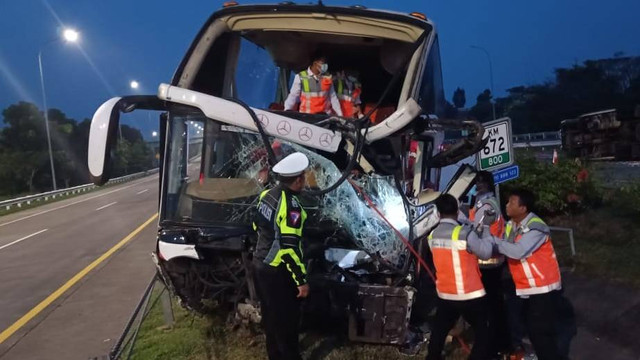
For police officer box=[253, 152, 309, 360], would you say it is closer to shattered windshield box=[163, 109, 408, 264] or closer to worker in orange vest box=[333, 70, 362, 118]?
shattered windshield box=[163, 109, 408, 264]

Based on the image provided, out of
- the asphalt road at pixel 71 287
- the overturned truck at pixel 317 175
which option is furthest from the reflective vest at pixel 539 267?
the asphalt road at pixel 71 287

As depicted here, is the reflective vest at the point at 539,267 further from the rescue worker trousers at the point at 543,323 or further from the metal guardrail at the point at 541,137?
the metal guardrail at the point at 541,137

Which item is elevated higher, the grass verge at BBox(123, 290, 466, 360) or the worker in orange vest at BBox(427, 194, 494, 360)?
the worker in orange vest at BBox(427, 194, 494, 360)

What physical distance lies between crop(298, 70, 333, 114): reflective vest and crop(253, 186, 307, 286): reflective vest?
5.98ft

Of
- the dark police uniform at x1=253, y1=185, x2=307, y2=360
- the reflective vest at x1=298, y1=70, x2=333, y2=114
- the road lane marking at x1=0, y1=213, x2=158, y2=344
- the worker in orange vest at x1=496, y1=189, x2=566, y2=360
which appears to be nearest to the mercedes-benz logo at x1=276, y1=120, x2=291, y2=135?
the dark police uniform at x1=253, y1=185, x2=307, y2=360

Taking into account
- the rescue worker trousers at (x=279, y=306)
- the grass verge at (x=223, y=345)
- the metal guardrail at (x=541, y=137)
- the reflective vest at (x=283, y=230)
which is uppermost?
the metal guardrail at (x=541, y=137)

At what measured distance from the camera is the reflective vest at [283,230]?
403cm

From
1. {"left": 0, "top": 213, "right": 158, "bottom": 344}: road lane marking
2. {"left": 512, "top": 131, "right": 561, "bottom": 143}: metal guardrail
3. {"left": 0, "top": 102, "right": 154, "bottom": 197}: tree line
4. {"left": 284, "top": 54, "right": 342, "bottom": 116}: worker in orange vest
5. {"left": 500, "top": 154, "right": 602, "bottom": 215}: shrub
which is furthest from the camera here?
Answer: {"left": 0, "top": 102, "right": 154, "bottom": 197}: tree line

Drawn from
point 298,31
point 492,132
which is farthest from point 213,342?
point 492,132

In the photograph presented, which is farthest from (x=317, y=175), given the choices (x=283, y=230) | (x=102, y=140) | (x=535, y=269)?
(x=535, y=269)

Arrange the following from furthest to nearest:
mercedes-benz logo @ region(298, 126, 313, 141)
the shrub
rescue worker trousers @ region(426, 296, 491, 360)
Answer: the shrub, mercedes-benz logo @ region(298, 126, 313, 141), rescue worker trousers @ region(426, 296, 491, 360)

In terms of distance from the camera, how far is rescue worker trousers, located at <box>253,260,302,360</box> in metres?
4.14

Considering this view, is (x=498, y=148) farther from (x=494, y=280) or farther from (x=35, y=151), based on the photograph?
(x=35, y=151)

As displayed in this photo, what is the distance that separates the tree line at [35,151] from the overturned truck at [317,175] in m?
33.1
